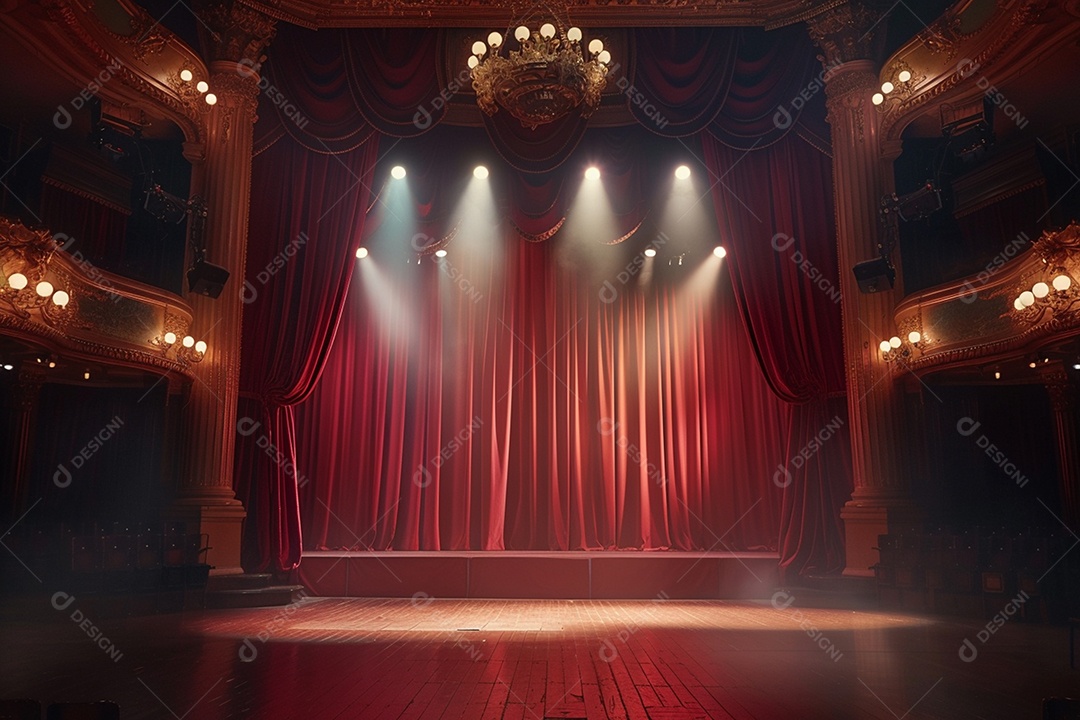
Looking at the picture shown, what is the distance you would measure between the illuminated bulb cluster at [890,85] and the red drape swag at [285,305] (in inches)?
206

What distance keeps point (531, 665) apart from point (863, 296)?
5.32 meters

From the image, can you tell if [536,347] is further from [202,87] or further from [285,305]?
[202,87]

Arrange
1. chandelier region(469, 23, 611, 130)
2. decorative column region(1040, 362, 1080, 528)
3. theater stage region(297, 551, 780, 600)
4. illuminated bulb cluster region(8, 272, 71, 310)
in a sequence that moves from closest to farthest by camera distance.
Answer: illuminated bulb cluster region(8, 272, 71, 310)
chandelier region(469, 23, 611, 130)
decorative column region(1040, 362, 1080, 528)
theater stage region(297, 551, 780, 600)

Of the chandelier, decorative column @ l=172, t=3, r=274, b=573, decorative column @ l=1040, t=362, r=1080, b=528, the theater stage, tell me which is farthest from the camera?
the theater stage

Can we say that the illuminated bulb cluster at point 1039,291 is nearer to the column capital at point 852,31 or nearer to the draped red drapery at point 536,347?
the draped red drapery at point 536,347

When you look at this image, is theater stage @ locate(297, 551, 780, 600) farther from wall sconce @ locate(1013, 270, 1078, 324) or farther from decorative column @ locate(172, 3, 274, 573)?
wall sconce @ locate(1013, 270, 1078, 324)

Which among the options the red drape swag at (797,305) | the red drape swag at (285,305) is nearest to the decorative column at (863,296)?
the red drape swag at (797,305)

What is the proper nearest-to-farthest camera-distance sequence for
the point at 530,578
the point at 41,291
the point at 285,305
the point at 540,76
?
the point at 41,291 → the point at 540,76 → the point at 530,578 → the point at 285,305

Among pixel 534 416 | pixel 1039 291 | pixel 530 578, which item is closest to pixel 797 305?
pixel 1039 291

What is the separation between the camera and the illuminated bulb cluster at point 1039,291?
240 inches

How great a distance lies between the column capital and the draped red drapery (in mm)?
369

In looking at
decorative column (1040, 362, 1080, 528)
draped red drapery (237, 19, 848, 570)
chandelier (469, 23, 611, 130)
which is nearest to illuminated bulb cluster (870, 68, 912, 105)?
draped red drapery (237, 19, 848, 570)

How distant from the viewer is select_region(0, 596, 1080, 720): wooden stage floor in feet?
11.1

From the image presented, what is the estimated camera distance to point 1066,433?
7324 mm
